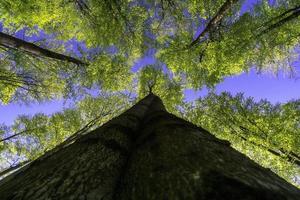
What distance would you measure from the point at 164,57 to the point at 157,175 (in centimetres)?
1119

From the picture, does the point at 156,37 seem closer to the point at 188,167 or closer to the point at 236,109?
the point at 236,109

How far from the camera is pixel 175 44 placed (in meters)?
12.0

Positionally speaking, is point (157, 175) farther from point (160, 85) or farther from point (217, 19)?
point (160, 85)

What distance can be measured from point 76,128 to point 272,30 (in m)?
12.1

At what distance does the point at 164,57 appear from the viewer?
1247 cm

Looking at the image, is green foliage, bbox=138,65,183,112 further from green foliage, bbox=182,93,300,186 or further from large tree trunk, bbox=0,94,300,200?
large tree trunk, bbox=0,94,300,200

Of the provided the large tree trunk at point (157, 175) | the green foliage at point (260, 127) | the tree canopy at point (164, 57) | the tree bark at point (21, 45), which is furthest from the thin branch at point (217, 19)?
the large tree trunk at point (157, 175)

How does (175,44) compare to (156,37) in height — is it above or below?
below

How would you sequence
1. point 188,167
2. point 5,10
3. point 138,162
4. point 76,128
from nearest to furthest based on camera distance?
point 188,167 < point 138,162 < point 5,10 < point 76,128

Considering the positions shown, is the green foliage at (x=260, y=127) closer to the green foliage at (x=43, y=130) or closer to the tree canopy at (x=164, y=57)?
the tree canopy at (x=164, y=57)

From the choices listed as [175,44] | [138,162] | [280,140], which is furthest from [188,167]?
[175,44]

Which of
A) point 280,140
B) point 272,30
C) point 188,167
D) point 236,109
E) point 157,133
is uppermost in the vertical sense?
point 272,30

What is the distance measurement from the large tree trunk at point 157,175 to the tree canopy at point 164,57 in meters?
7.63

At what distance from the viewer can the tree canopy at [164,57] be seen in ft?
33.0
